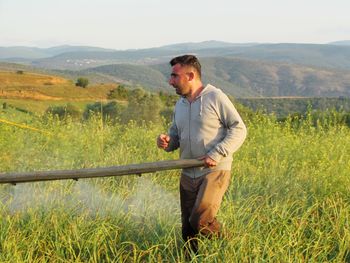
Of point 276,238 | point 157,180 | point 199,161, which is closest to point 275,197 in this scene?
point 157,180

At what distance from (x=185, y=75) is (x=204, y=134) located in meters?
0.41

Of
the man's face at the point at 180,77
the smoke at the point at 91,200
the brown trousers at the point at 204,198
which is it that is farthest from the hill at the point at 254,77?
the man's face at the point at 180,77

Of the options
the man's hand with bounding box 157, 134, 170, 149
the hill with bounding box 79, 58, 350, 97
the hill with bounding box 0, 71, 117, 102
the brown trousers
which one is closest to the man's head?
the man's hand with bounding box 157, 134, 170, 149

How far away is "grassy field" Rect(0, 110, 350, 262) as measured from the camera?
13.4 ft

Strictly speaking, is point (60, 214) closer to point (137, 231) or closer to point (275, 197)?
point (137, 231)

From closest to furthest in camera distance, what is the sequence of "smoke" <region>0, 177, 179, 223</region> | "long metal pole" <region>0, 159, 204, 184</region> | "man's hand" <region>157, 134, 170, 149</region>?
1. "long metal pole" <region>0, 159, 204, 184</region>
2. "man's hand" <region>157, 134, 170, 149</region>
3. "smoke" <region>0, 177, 179, 223</region>

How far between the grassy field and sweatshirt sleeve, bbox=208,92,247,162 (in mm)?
605

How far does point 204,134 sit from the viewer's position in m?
3.82

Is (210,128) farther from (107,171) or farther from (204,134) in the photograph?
(107,171)

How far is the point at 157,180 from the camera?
6184 mm

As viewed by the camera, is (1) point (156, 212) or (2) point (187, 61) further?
(1) point (156, 212)

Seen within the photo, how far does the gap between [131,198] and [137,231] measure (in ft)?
3.10

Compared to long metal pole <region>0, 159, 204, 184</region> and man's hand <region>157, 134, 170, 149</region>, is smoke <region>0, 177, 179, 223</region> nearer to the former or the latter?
man's hand <region>157, 134, 170, 149</region>

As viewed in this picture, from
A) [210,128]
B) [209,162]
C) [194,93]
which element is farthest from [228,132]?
[194,93]
